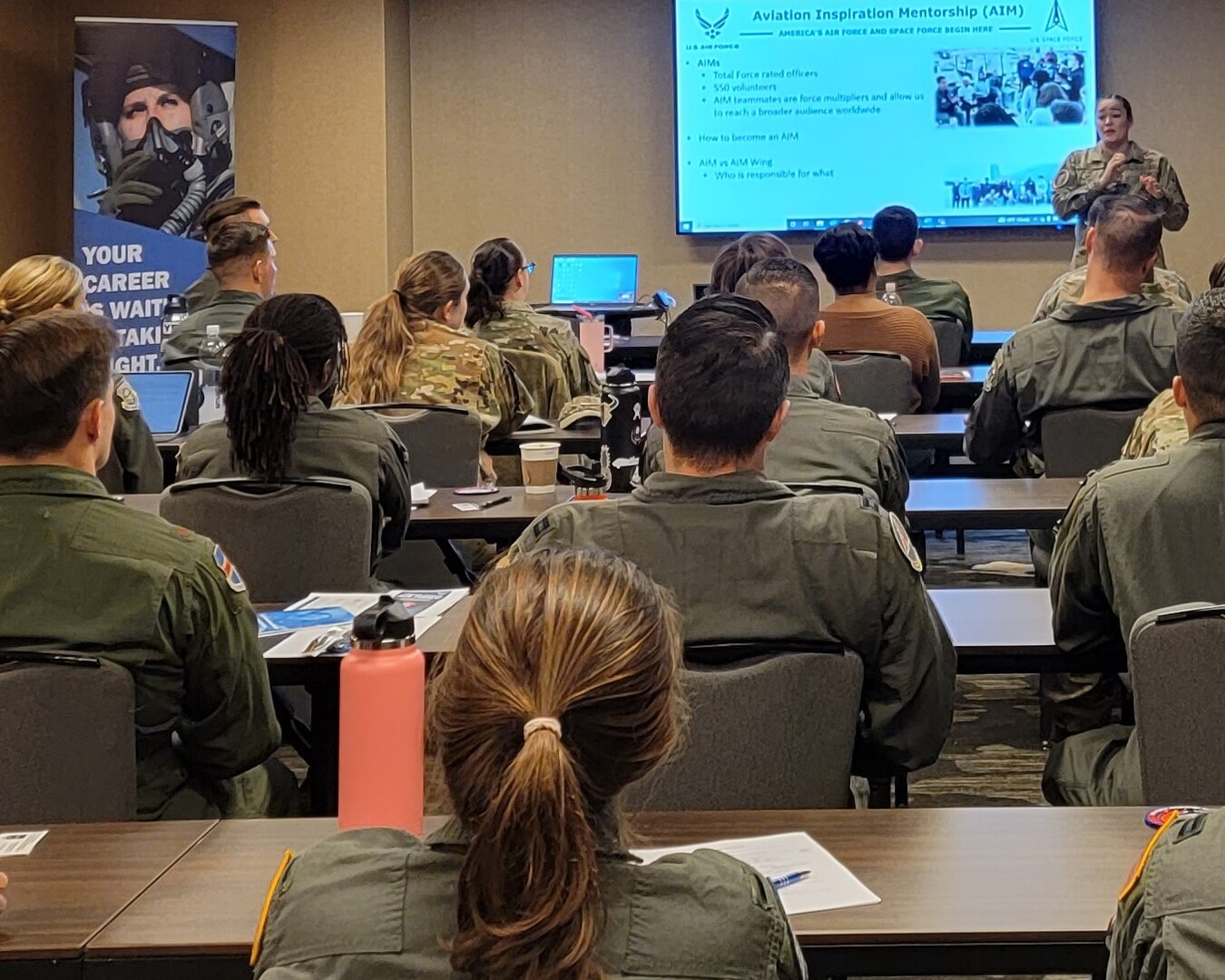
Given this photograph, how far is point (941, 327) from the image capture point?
623cm

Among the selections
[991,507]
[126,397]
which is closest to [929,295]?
[991,507]

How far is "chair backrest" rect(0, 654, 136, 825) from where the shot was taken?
73.4 inches

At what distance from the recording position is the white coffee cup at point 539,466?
3.88 meters

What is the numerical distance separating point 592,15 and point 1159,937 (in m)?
8.41

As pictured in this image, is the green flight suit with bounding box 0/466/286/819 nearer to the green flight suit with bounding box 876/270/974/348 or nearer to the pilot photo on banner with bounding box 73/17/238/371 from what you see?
the green flight suit with bounding box 876/270/974/348

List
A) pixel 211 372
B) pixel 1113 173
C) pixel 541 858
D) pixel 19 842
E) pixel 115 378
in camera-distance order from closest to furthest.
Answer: pixel 541 858 → pixel 19 842 → pixel 115 378 → pixel 211 372 → pixel 1113 173

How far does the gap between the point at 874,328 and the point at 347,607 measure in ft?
9.43

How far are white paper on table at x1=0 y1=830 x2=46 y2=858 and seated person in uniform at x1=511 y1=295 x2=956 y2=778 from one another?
68 centimetres

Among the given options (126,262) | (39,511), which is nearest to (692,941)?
(39,511)

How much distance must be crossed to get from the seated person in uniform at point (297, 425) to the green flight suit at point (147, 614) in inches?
40.7

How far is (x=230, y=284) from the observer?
5113mm

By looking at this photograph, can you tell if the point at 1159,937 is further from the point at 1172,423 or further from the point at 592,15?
the point at 592,15

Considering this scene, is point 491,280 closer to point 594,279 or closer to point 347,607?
point 347,607

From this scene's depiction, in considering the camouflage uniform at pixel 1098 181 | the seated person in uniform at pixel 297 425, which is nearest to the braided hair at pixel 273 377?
the seated person in uniform at pixel 297 425
